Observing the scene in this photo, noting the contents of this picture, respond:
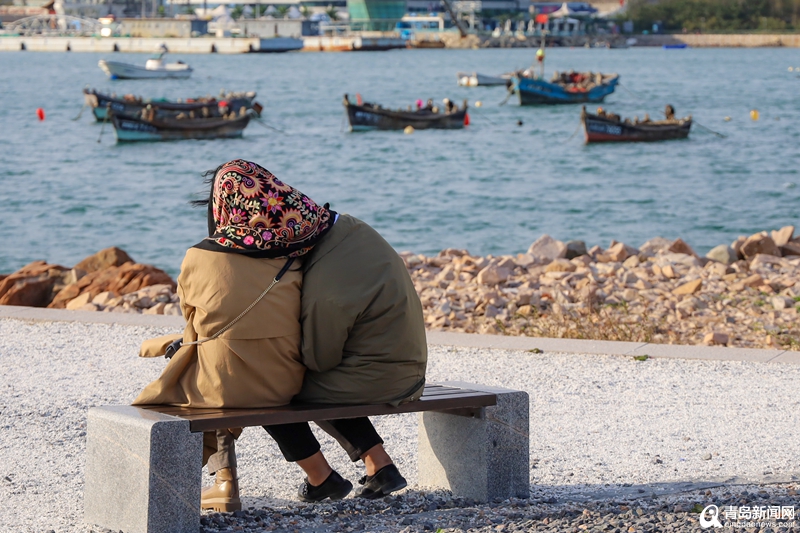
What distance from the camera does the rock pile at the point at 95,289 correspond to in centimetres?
959

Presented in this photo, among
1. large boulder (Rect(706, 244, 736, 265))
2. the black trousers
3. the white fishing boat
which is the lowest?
large boulder (Rect(706, 244, 736, 265))

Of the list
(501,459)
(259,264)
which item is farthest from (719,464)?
(259,264)

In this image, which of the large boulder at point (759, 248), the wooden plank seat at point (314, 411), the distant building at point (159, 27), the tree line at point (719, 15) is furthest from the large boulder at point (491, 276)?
the tree line at point (719, 15)

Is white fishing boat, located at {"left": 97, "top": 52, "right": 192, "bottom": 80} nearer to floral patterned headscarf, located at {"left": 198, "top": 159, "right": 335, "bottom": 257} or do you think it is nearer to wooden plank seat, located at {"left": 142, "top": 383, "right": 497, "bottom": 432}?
wooden plank seat, located at {"left": 142, "top": 383, "right": 497, "bottom": 432}

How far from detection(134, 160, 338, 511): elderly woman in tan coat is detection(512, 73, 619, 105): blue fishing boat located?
45.9 m

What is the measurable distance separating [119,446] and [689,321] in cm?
580

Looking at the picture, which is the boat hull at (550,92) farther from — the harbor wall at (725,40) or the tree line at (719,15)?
the tree line at (719,15)

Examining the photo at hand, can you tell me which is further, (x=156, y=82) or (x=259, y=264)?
(x=156, y=82)

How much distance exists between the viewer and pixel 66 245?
20.0 metres

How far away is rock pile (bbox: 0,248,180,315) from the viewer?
9.59m

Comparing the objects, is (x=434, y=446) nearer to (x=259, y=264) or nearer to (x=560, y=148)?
(x=259, y=264)

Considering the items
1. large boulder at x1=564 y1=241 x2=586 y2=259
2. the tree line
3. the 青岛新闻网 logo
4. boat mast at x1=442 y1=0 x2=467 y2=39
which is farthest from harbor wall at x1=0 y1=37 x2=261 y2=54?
the 青岛新闻网 logo

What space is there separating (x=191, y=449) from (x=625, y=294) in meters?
6.60

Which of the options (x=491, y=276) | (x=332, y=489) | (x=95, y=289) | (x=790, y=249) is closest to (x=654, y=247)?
(x=790, y=249)
